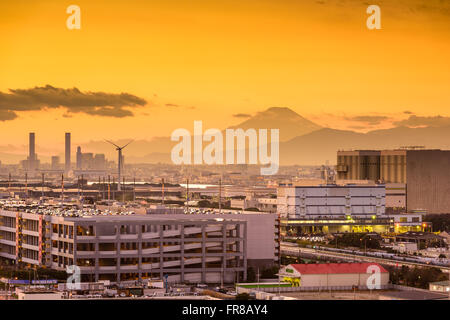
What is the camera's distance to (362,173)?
61.3 meters

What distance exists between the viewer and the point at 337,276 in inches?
708

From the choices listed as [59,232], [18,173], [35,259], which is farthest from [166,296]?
[18,173]

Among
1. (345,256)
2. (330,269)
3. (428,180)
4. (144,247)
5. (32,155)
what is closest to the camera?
(330,269)

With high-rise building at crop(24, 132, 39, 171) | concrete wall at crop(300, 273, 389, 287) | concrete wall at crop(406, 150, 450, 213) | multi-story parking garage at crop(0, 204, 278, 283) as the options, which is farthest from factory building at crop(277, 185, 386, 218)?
high-rise building at crop(24, 132, 39, 171)

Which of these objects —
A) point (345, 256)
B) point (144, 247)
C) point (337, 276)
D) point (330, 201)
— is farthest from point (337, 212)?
point (337, 276)

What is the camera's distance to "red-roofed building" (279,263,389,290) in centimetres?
1775

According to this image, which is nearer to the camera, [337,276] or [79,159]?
[337,276]

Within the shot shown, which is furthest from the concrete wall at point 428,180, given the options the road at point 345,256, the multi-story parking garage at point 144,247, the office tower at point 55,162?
the office tower at point 55,162

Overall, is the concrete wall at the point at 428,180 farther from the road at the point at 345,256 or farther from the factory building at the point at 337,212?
the road at the point at 345,256

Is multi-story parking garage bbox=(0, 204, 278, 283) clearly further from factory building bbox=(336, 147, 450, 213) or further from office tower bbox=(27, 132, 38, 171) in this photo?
office tower bbox=(27, 132, 38, 171)

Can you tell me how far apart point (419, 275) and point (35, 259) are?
976 centimetres

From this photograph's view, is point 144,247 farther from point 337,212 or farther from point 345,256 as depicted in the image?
point 337,212

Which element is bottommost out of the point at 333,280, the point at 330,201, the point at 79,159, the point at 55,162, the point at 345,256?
the point at 345,256
